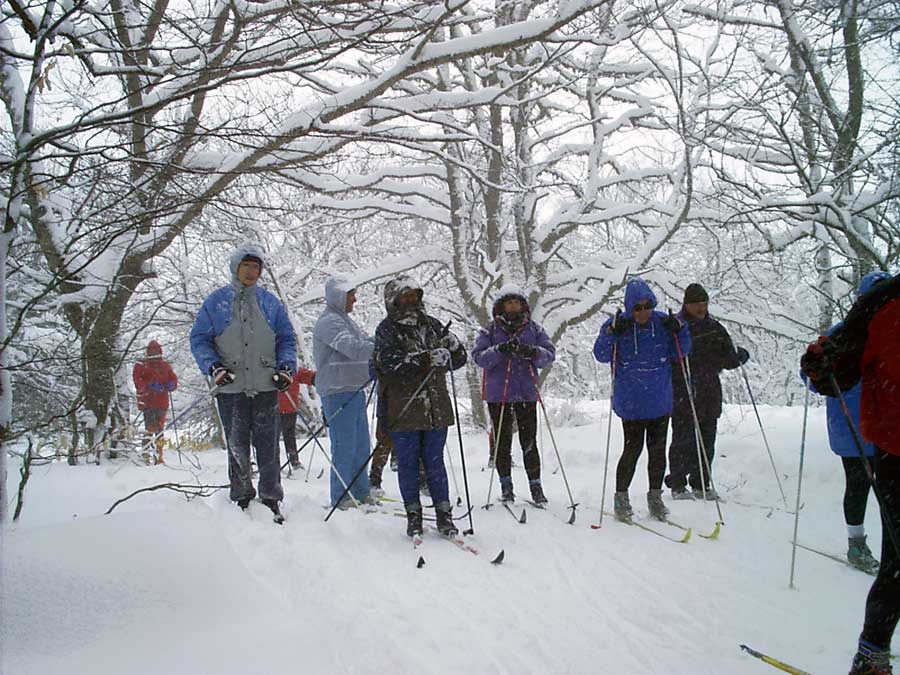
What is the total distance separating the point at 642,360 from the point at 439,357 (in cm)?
185

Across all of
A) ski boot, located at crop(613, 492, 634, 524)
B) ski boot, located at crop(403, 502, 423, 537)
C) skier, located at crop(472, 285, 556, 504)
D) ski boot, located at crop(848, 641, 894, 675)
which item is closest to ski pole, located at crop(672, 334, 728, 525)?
ski boot, located at crop(613, 492, 634, 524)

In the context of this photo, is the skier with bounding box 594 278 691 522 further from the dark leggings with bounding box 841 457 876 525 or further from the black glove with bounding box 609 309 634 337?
the dark leggings with bounding box 841 457 876 525

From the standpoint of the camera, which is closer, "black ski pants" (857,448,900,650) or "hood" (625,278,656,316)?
"black ski pants" (857,448,900,650)

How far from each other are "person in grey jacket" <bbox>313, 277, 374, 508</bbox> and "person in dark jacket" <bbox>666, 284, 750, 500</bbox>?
308cm

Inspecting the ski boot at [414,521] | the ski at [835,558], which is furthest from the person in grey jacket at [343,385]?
the ski at [835,558]

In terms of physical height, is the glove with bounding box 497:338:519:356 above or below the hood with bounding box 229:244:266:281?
below

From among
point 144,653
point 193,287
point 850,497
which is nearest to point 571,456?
point 850,497

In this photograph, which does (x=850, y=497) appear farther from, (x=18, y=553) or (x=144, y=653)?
(x=18, y=553)

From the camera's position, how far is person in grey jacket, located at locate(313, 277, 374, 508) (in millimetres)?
5285

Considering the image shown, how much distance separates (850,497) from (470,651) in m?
2.94

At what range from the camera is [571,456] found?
28.1ft

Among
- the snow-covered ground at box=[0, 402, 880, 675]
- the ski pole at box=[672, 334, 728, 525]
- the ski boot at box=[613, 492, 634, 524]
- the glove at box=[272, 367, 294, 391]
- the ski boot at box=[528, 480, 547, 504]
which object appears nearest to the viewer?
the snow-covered ground at box=[0, 402, 880, 675]

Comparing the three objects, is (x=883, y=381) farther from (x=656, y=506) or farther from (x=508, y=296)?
(x=508, y=296)

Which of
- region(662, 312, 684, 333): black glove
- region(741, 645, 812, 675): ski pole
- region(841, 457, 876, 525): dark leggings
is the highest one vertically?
region(662, 312, 684, 333): black glove
